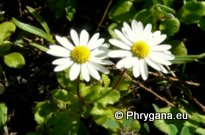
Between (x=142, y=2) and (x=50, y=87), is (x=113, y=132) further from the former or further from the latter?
(x=142, y=2)

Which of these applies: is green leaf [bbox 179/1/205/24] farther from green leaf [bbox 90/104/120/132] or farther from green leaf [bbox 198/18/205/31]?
green leaf [bbox 90/104/120/132]

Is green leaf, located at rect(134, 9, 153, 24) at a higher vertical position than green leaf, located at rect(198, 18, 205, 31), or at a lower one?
higher

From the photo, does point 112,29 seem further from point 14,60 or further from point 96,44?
point 14,60

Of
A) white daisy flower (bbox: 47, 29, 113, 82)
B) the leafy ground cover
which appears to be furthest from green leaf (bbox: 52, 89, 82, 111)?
white daisy flower (bbox: 47, 29, 113, 82)

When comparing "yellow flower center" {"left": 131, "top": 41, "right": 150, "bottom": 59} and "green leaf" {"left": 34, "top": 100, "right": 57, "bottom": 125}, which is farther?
"green leaf" {"left": 34, "top": 100, "right": 57, "bottom": 125}

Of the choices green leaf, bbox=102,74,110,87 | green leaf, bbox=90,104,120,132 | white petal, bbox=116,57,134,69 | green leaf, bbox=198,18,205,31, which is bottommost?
green leaf, bbox=90,104,120,132

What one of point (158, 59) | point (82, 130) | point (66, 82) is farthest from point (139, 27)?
point (82, 130)

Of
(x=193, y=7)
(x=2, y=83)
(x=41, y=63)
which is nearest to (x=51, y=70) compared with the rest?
(x=41, y=63)

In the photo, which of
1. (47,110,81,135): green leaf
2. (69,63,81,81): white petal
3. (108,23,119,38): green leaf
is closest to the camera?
(69,63,81,81): white petal

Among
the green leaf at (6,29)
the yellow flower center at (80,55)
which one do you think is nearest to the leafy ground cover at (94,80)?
the green leaf at (6,29)
